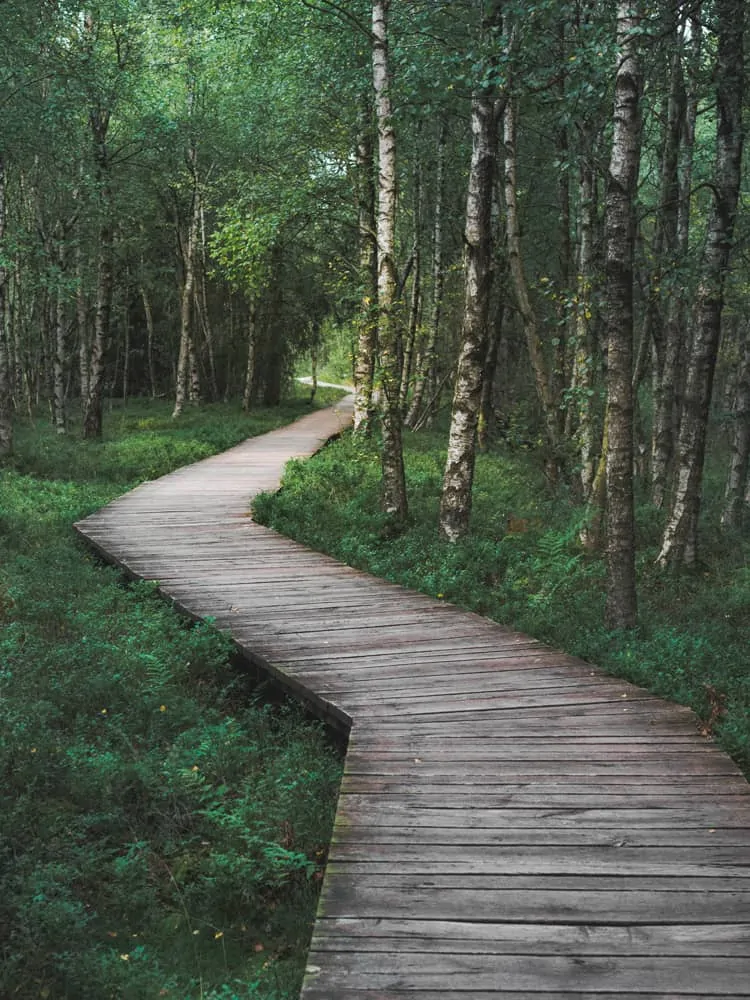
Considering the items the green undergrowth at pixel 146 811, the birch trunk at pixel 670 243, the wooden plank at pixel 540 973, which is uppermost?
the birch trunk at pixel 670 243

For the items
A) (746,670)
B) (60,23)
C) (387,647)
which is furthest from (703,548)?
(60,23)

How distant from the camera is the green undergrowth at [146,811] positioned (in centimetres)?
406

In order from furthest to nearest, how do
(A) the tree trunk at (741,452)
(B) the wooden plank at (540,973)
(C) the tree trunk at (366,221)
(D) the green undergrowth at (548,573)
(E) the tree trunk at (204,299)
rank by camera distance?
(E) the tree trunk at (204,299), (C) the tree trunk at (366,221), (A) the tree trunk at (741,452), (D) the green undergrowth at (548,573), (B) the wooden plank at (540,973)

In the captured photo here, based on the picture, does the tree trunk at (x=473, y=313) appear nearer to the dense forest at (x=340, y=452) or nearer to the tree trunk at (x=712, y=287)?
the dense forest at (x=340, y=452)

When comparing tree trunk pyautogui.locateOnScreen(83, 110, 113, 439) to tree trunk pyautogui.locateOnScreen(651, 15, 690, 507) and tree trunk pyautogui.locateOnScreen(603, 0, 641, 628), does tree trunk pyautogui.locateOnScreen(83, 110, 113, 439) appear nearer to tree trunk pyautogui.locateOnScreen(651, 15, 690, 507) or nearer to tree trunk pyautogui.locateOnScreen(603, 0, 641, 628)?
tree trunk pyautogui.locateOnScreen(651, 15, 690, 507)

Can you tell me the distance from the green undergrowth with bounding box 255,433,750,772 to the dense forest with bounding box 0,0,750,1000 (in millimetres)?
51

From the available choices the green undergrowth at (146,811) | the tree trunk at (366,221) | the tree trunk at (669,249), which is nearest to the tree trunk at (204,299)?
the tree trunk at (366,221)

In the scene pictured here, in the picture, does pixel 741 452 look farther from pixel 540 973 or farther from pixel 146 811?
pixel 540 973

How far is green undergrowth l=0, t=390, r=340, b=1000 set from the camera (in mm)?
4059

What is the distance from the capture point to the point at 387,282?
1169cm

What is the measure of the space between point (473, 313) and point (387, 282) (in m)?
1.39

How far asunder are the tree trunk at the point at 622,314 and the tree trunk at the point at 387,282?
4.45 m

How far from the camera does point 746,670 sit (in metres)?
7.20

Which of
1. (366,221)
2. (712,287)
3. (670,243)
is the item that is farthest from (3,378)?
(712,287)
